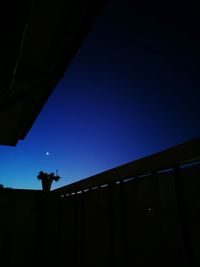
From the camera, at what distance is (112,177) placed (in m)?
1.60

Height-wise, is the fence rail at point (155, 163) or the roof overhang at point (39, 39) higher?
the roof overhang at point (39, 39)

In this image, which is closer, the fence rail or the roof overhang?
the fence rail

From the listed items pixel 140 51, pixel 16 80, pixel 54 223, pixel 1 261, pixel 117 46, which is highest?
pixel 140 51

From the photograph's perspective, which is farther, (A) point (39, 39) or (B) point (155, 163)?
(A) point (39, 39)

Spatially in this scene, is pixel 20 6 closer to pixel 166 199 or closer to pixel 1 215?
pixel 166 199

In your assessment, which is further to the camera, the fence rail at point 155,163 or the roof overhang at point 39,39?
the roof overhang at point 39,39

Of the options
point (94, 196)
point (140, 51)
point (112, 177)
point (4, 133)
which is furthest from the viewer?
point (140, 51)

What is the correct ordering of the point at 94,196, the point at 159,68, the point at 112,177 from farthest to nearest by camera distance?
the point at 159,68 → the point at 94,196 → the point at 112,177

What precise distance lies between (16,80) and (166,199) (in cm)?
140

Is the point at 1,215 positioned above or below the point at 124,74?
below

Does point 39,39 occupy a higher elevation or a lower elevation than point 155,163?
higher

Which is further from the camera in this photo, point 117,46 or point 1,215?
point 117,46

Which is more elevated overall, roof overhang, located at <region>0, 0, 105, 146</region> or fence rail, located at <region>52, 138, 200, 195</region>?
roof overhang, located at <region>0, 0, 105, 146</region>

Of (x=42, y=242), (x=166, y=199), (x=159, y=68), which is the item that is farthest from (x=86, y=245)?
(x=159, y=68)
